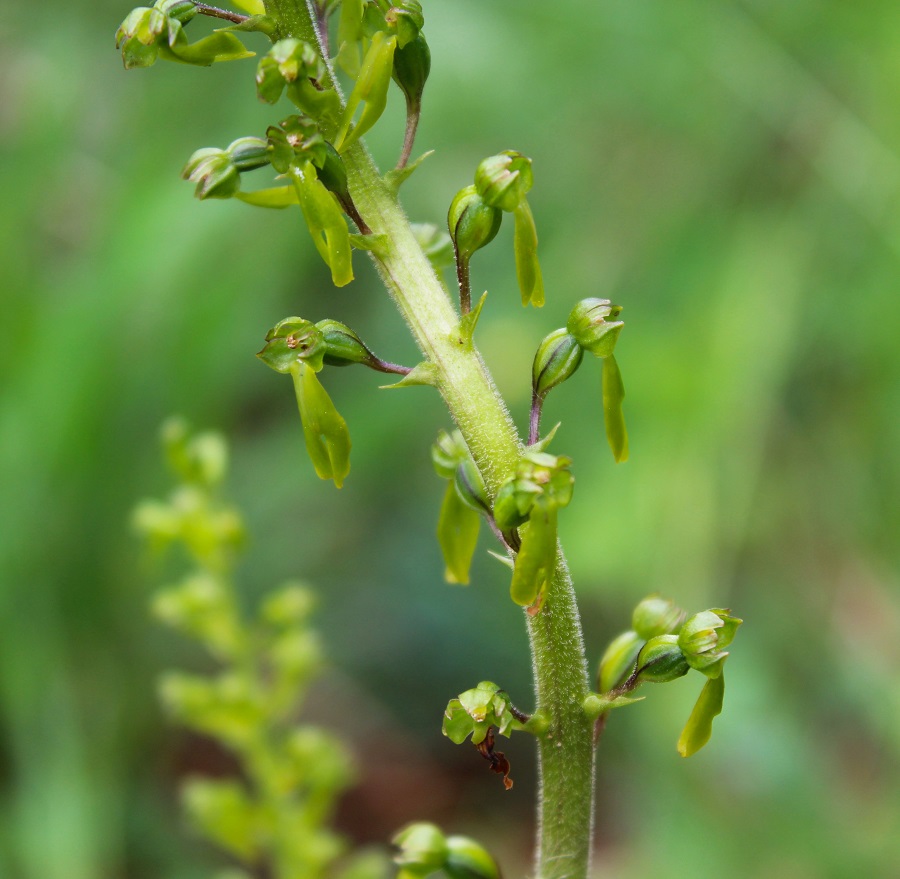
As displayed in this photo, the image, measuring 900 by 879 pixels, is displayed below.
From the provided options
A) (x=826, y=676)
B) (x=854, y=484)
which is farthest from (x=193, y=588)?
(x=854, y=484)

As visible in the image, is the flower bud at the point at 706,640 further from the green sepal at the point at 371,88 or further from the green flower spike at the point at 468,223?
the green sepal at the point at 371,88

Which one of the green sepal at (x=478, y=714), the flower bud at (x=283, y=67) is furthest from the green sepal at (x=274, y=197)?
the green sepal at (x=478, y=714)

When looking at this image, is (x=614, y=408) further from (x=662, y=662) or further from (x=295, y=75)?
(x=295, y=75)

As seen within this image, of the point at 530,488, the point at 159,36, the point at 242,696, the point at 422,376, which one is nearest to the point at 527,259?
the point at 422,376

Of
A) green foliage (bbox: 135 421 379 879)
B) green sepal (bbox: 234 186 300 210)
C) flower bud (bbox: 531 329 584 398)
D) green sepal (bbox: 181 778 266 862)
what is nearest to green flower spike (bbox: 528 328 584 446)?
flower bud (bbox: 531 329 584 398)

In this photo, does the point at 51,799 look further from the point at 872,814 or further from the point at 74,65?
the point at 74,65

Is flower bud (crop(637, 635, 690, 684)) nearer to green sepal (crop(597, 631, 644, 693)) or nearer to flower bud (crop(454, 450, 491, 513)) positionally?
green sepal (crop(597, 631, 644, 693))

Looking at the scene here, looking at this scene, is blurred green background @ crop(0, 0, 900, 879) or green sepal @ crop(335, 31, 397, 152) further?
blurred green background @ crop(0, 0, 900, 879)
